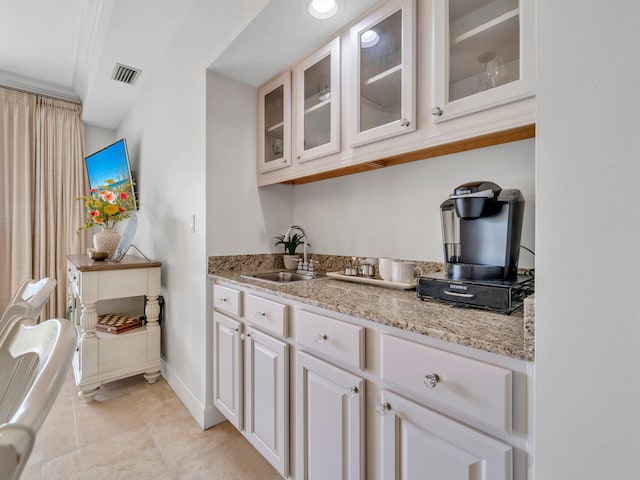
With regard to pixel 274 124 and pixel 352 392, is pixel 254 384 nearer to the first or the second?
pixel 352 392

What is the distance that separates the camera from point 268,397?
1407 millimetres

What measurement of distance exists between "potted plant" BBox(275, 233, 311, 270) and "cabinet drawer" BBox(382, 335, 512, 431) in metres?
1.22

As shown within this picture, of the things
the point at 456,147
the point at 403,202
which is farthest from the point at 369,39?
the point at 403,202

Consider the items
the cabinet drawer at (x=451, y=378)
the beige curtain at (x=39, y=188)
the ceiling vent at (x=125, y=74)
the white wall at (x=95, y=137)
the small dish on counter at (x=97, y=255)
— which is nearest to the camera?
the cabinet drawer at (x=451, y=378)

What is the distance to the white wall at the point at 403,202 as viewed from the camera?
1261mm

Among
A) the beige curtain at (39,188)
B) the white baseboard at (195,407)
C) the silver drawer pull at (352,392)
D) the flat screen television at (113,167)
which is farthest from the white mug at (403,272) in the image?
the beige curtain at (39,188)

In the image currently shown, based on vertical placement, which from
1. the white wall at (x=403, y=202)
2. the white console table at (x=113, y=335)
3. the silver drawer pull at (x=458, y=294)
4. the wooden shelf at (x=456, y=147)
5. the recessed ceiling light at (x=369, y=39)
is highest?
the recessed ceiling light at (x=369, y=39)

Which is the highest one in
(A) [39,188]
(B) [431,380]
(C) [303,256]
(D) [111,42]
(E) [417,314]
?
(D) [111,42]

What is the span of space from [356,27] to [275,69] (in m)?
0.63

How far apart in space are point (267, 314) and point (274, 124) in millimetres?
1211

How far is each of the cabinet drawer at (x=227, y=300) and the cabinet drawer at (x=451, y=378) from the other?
3.00 ft

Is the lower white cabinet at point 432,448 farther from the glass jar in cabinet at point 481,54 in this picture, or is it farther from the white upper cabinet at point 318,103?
the white upper cabinet at point 318,103

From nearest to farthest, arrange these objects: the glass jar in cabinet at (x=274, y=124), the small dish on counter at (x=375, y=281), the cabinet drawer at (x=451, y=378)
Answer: the cabinet drawer at (x=451, y=378), the small dish on counter at (x=375, y=281), the glass jar in cabinet at (x=274, y=124)

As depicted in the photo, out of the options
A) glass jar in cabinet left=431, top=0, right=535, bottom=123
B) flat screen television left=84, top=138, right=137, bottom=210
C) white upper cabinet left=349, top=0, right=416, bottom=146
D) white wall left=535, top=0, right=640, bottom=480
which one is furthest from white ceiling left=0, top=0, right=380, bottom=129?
white wall left=535, top=0, right=640, bottom=480
